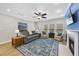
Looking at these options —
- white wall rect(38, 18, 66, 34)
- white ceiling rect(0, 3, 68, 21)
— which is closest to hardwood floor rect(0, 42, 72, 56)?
white wall rect(38, 18, 66, 34)

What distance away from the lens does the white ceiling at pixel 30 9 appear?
8.77ft

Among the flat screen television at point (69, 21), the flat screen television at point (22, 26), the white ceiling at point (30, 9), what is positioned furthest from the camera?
the flat screen television at point (22, 26)

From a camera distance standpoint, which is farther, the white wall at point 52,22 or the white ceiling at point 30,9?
the white wall at point 52,22

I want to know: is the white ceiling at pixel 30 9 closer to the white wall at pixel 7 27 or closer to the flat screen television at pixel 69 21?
the white wall at pixel 7 27

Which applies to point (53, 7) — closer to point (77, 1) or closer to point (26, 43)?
point (77, 1)

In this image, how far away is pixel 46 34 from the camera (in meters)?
3.06

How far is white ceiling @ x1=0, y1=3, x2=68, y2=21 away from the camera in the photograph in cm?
267

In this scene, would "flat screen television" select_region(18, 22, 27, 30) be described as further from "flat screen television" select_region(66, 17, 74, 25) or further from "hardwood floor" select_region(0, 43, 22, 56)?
"flat screen television" select_region(66, 17, 74, 25)

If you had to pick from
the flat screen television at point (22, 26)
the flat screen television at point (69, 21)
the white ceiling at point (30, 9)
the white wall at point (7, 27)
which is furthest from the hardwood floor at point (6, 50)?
the flat screen television at point (69, 21)

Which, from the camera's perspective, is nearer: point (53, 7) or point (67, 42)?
point (53, 7)

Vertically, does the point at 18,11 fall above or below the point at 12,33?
above

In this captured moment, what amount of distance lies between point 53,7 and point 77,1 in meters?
0.77

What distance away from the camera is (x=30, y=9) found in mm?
2896

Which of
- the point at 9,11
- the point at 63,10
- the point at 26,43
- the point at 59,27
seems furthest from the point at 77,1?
the point at 26,43
